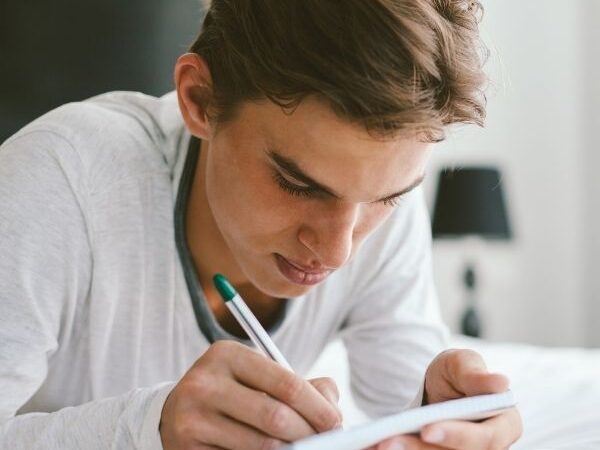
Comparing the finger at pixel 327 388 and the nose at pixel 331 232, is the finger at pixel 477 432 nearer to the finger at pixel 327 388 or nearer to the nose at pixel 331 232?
the finger at pixel 327 388

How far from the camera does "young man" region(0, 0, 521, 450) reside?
2.39ft

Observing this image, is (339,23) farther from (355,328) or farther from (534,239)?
(534,239)

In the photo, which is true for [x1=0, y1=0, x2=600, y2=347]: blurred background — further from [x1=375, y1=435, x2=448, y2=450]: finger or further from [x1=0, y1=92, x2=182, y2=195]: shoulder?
[x1=375, y1=435, x2=448, y2=450]: finger

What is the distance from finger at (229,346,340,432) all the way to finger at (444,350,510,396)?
0.17 m

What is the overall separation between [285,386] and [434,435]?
0.45 feet

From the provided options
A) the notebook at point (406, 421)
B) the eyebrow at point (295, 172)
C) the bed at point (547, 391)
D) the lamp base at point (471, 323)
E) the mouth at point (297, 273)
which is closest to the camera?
the notebook at point (406, 421)

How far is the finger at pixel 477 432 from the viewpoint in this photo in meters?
0.68

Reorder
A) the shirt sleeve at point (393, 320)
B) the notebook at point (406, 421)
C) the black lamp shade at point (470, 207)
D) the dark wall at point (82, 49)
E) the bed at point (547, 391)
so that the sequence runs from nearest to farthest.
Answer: the notebook at point (406, 421) → the bed at point (547, 391) → the shirt sleeve at point (393, 320) → the dark wall at point (82, 49) → the black lamp shade at point (470, 207)

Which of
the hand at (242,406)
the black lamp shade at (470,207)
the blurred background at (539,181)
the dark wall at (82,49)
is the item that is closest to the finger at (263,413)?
the hand at (242,406)

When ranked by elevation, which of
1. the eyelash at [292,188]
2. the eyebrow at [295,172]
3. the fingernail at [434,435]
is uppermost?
the eyebrow at [295,172]

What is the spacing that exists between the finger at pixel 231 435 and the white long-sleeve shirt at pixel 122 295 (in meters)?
0.06

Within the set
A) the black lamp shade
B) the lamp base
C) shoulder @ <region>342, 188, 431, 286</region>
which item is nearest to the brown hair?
shoulder @ <region>342, 188, 431, 286</region>

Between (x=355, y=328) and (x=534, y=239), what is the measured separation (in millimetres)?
2029

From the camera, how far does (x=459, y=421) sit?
71 cm
